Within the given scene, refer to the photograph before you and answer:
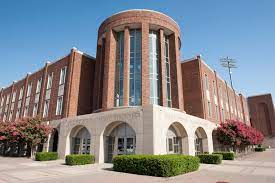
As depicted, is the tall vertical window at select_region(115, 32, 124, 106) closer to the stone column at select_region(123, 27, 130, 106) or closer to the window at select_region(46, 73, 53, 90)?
the stone column at select_region(123, 27, 130, 106)

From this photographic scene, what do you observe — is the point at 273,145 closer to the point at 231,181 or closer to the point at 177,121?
the point at 177,121

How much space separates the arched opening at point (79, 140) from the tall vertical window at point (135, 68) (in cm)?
622

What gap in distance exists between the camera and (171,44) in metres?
28.3

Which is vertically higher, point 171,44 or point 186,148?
point 171,44

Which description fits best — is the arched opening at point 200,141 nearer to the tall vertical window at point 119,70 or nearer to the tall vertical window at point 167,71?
the tall vertical window at point 167,71

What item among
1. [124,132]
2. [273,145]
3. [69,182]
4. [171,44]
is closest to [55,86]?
[124,132]

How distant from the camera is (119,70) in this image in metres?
26.1

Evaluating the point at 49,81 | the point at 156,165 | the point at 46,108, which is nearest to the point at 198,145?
the point at 156,165

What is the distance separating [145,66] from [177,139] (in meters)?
8.83

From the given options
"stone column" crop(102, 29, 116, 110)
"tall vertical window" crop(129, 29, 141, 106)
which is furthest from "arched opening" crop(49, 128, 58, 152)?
"tall vertical window" crop(129, 29, 141, 106)

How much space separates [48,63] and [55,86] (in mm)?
6056

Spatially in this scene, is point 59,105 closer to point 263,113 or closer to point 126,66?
point 126,66

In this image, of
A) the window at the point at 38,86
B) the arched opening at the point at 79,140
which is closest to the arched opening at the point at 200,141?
the arched opening at the point at 79,140

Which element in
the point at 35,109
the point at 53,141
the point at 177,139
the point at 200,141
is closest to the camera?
the point at 177,139
